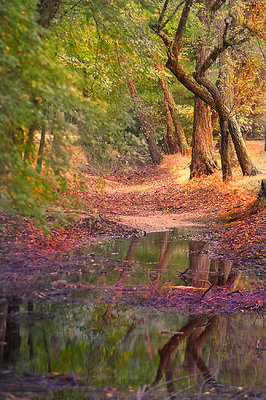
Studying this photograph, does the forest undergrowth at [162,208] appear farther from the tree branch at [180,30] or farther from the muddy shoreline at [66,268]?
the tree branch at [180,30]

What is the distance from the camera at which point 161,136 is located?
38438mm

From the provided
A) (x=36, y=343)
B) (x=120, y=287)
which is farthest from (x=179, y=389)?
(x=120, y=287)

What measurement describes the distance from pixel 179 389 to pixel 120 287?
3494 millimetres

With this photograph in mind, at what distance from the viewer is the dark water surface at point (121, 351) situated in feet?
15.3

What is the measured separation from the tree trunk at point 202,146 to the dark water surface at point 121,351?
1518cm

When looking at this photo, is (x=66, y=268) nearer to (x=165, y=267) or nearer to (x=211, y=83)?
(x=165, y=267)

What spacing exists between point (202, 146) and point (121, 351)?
61.1ft

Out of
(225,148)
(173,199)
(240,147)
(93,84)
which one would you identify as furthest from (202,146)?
(93,84)

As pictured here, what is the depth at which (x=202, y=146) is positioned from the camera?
2352cm

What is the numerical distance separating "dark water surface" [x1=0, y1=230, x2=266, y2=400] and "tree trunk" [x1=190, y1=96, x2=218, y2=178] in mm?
15177

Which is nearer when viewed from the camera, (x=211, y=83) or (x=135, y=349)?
(x=135, y=349)

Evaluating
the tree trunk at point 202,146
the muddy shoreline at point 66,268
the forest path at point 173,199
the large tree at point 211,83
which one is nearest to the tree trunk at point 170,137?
the forest path at point 173,199

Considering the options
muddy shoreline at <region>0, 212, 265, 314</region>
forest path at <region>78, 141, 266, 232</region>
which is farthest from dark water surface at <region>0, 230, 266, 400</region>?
forest path at <region>78, 141, 266, 232</region>

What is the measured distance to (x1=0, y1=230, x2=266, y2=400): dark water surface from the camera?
183 inches
